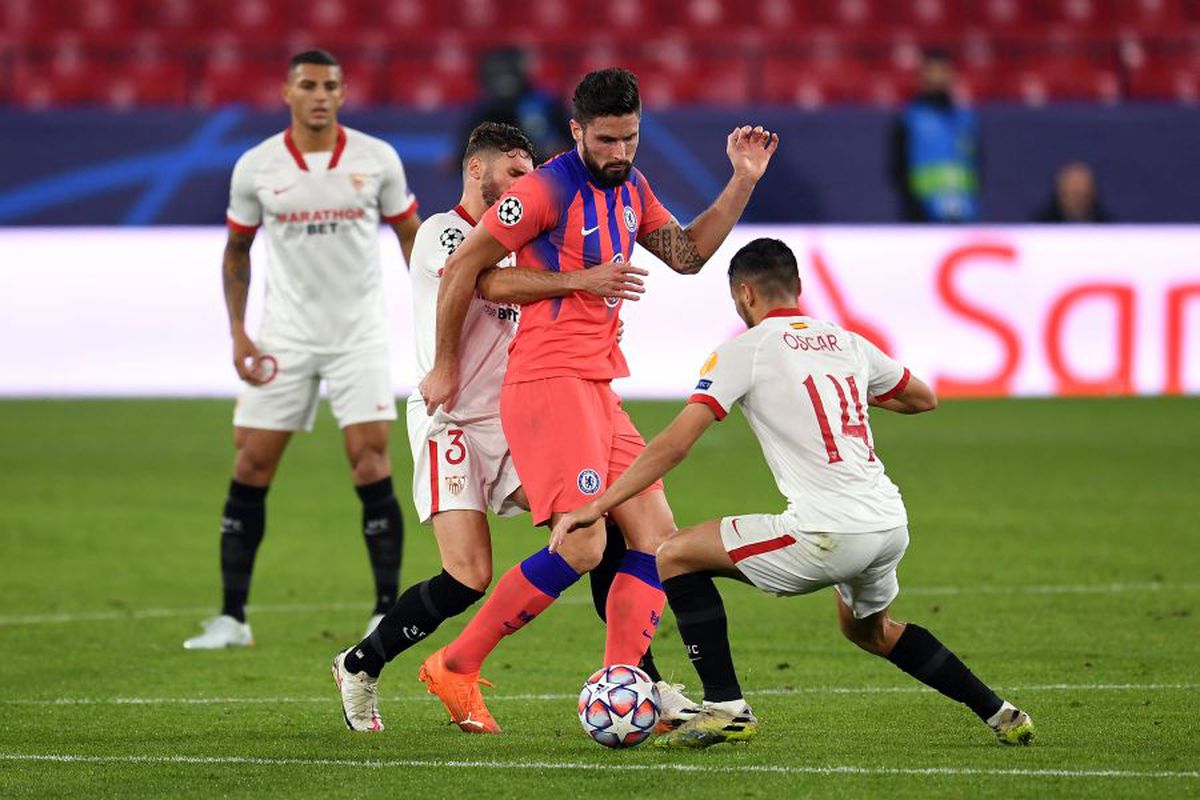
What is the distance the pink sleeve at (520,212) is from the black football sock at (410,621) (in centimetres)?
110

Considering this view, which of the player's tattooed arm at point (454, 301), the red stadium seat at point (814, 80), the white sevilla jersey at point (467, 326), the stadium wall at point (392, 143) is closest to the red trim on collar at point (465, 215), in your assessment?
the white sevilla jersey at point (467, 326)

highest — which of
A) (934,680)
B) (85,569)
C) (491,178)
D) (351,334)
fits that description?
(491,178)

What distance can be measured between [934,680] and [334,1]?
1667 cm

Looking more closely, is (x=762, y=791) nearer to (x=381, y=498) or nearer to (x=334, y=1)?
(x=381, y=498)

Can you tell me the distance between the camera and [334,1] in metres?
21.6

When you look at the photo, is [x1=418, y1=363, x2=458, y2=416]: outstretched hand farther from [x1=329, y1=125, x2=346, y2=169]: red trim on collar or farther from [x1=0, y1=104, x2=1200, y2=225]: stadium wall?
→ [x1=0, y1=104, x2=1200, y2=225]: stadium wall

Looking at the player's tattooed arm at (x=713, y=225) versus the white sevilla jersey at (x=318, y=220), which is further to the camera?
the white sevilla jersey at (x=318, y=220)

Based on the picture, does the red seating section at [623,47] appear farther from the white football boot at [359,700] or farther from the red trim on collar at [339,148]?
the white football boot at [359,700]

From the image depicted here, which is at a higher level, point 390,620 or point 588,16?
point 588,16

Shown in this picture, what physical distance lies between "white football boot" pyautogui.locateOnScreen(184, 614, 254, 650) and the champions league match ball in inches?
113

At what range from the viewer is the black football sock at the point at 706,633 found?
6062mm

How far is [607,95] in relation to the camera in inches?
242

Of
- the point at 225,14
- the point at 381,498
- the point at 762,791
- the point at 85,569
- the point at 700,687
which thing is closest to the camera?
the point at 762,791

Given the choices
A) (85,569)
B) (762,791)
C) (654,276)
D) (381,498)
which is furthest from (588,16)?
(762,791)
